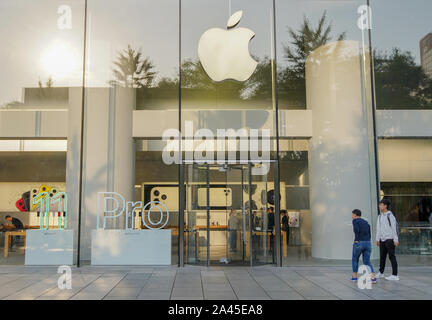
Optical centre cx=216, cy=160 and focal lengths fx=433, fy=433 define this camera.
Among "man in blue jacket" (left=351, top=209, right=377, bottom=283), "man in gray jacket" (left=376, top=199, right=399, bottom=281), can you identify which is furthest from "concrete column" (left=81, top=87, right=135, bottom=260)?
"man in gray jacket" (left=376, top=199, right=399, bottom=281)

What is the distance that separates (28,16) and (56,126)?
3163mm

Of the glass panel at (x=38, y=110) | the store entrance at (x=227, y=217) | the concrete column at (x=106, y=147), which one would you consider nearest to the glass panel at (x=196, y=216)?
the store entrance at (x=227, y=217)

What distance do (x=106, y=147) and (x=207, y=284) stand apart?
494 cm

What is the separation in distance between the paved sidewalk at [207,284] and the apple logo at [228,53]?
5.08 m

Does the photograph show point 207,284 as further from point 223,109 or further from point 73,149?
point 73,149

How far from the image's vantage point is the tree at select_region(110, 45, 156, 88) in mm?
11602

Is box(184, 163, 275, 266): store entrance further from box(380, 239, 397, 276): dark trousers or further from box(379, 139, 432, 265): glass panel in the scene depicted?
box(379, 139, 432, 265): glass panel

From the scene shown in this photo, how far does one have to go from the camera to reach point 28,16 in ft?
38.4

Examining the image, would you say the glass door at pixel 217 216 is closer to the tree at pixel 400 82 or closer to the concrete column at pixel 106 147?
the concrete column at pixel 106 147

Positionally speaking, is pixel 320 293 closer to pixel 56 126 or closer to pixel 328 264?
pixel 328 264

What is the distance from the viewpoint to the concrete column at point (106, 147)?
11.1 metres

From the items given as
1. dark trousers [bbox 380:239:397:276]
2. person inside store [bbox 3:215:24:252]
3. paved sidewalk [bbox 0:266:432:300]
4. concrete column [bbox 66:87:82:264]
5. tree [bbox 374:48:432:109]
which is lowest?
paved sidewalk [bbox 0:266:432:300]

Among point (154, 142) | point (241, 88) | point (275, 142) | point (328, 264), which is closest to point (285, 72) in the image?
point (241, 88)

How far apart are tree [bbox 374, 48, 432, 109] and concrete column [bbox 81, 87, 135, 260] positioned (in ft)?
21.8
